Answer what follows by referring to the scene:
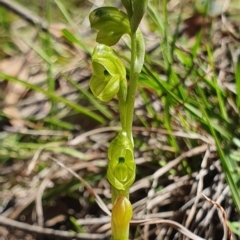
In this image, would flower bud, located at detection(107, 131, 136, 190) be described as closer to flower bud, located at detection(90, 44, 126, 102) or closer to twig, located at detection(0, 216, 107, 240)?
flower bud, located at detection(90, 44, 126, 102)

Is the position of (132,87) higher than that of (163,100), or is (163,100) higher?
(163,100)

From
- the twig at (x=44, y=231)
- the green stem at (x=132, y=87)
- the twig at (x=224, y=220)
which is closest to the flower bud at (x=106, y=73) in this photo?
the green stem at (x=132, y=87)

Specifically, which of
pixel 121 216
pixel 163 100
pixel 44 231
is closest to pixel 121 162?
pixel 121 216

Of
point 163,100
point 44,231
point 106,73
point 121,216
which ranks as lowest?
point 121,216

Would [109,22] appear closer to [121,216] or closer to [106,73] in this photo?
[106,73]

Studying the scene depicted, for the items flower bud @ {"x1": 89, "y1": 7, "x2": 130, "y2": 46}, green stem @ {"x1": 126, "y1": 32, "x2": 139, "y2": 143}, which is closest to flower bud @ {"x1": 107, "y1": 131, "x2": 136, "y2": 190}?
green stem @ {"x1": 126, "y1": 32, "x2": 139, "y2": 143}

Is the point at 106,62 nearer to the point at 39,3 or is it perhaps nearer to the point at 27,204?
the point at 27,204
